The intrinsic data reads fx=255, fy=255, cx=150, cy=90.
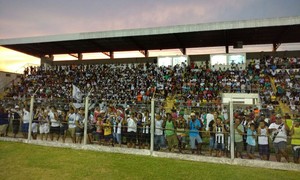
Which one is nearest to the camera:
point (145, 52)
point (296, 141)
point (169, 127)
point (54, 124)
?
point (296, 141)

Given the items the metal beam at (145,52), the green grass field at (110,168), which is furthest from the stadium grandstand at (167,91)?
the green grass field at (110,168)

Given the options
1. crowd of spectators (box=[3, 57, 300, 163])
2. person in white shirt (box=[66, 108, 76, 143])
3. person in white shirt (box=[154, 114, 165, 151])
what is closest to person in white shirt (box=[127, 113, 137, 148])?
crowd of spectators (box=[3, 57, 300, 163])

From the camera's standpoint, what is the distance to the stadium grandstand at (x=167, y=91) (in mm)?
9477

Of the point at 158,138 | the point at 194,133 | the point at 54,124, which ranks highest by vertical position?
the point at 54,124

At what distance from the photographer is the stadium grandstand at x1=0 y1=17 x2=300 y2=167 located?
9477 millimetres

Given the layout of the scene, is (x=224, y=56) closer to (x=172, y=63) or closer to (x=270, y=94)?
(x=172, y=63)

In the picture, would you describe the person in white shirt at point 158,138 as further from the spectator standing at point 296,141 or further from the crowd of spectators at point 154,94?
the spectator standing at point 296,141

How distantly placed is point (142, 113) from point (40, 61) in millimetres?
28372

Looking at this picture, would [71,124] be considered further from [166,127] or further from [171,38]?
[171,38]

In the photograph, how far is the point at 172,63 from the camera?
27.4m

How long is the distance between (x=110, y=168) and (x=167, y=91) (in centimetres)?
1472

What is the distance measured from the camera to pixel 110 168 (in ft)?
26.1

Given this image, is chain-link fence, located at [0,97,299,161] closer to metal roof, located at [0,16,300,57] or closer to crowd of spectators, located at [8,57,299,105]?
crowd of spectators, located at [8,57,299,105]

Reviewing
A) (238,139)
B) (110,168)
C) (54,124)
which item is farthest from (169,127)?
(54,124)
